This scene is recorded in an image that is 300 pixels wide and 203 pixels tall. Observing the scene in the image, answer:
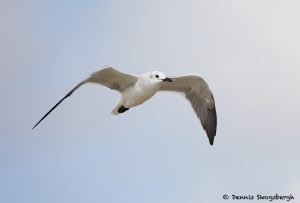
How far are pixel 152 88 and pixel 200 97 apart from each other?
133cm

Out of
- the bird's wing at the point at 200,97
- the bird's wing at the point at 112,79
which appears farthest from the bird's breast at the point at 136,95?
the bird's wing at the point at 200,97

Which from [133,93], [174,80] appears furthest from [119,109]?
[174,80]

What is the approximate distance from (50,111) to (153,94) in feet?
5.03

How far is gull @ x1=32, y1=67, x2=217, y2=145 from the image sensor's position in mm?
8273

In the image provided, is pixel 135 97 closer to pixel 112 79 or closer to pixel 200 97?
pixel 112 79

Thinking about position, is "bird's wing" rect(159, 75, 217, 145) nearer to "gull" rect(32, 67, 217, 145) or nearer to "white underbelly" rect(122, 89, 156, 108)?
"gull" rect(32, 67, 217, 145)

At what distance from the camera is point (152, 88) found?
8281 mm

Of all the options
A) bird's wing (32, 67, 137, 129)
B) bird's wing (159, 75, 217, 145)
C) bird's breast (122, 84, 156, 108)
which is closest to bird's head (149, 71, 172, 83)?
bird's breast (122, 84, 156, 108)

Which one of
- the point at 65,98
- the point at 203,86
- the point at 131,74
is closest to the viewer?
the point at 65,98

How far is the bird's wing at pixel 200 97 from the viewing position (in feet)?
30.0

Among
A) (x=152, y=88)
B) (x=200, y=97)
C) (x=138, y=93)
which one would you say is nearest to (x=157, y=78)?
(x=152, y=88)

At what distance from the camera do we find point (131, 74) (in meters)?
8.52

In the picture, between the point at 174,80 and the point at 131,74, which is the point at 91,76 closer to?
the point at 131,74

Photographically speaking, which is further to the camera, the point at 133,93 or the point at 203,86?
the point at 203,86
